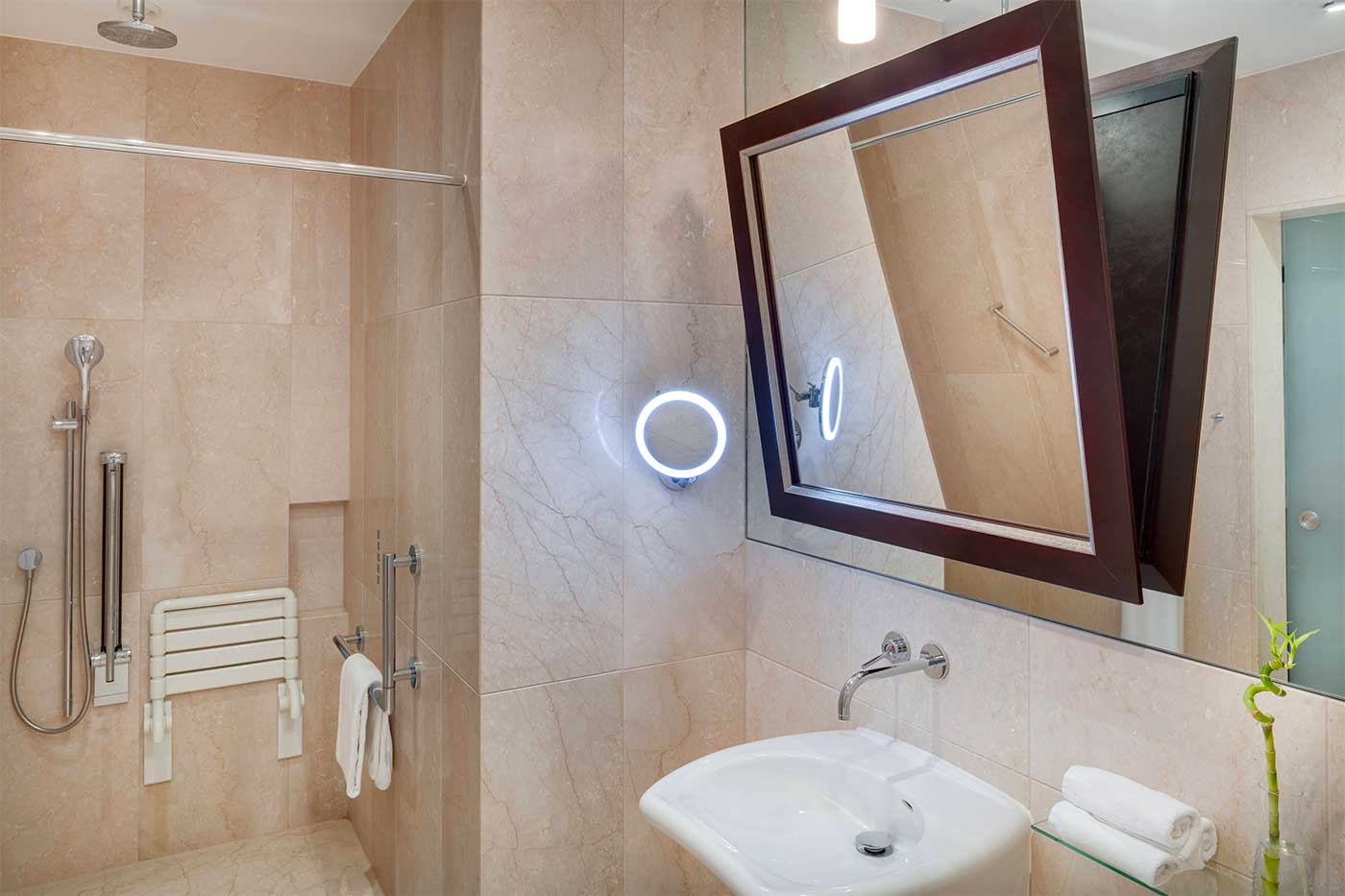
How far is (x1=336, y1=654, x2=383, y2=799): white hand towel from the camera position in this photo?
2234 millimetres

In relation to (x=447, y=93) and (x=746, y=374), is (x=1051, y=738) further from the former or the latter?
(x=447, y=93)

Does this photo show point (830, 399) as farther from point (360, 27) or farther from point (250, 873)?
point (250, 873)

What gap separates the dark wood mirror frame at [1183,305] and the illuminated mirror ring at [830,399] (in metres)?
0.51

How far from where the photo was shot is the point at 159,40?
2049mm

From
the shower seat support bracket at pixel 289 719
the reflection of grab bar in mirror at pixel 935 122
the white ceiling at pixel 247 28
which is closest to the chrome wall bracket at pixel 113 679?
the shower seat support bracket at pixel 289 719

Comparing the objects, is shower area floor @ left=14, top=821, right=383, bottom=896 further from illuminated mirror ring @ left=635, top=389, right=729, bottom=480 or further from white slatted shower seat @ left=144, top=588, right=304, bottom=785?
illuminated mirror ring @ left=635, top=389, right=729, bottom=480

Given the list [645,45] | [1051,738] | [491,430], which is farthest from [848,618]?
[645,45]

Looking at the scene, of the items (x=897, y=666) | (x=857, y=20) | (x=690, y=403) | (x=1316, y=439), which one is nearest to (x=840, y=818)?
(x=897, y=666)

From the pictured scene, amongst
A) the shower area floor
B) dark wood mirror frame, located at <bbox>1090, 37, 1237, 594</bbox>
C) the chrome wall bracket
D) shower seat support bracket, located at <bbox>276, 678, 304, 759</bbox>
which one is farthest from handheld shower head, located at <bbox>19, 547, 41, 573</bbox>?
dark wood mirror frame, located at <bbox>1090, 37, 1237, 594</bbox>

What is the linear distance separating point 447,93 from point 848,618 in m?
1.35

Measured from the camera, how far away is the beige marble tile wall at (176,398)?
7.76ft

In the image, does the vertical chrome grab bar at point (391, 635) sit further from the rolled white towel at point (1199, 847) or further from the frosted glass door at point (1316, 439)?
the frosted glass door at point (1316, 439)

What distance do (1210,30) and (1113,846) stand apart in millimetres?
998

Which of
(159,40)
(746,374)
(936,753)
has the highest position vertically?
(159,40)
